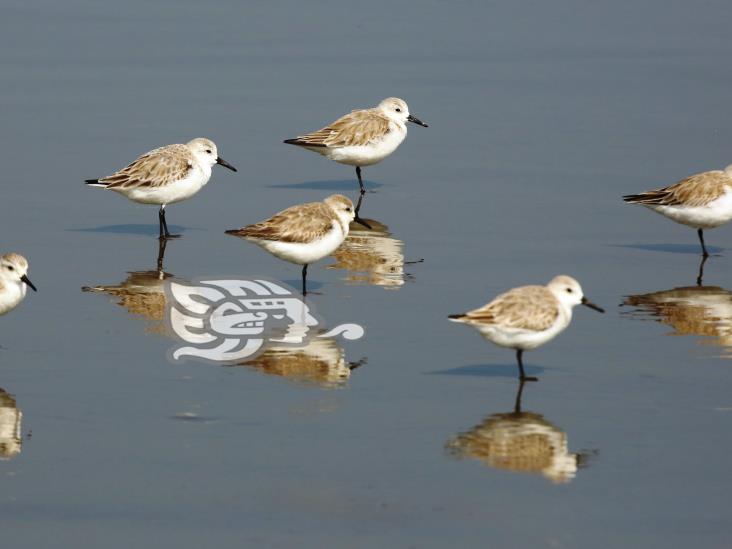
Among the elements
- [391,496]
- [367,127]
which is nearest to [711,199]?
[367,127]

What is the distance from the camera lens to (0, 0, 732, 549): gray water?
10531mm

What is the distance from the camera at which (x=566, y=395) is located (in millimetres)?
12922

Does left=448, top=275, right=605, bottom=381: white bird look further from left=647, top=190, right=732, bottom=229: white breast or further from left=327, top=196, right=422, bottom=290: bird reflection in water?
left=647, top=190, right=732, bottom=229: white breast

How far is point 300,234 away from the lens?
15992mm

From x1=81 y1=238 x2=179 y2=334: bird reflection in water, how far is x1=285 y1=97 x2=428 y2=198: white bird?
4.98 metres

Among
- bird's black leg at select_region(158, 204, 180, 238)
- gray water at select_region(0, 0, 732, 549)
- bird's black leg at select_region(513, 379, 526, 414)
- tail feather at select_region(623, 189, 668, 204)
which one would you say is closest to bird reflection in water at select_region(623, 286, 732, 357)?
gray water at select_region(0, 0, 732, 549)

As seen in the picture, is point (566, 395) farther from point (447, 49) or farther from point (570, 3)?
point (570, 3)

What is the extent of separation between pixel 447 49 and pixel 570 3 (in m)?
5.55

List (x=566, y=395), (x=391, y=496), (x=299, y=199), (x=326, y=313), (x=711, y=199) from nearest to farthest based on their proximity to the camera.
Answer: (x=391, y=496)
(x=566, y=395)
(x=326, y=313)
(x=711, y=199)
(x=299, y=199)

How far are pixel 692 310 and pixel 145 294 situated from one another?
19.0ft

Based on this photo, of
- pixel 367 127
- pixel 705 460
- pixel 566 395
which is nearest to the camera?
pixel 705 460

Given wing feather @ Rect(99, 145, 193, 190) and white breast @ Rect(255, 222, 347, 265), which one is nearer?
white breast @ Rect(255, 222, 347, 265)

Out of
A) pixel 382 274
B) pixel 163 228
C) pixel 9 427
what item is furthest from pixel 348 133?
pixel 9 427

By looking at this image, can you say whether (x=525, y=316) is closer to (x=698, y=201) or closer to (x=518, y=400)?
(x=518, y=400)
